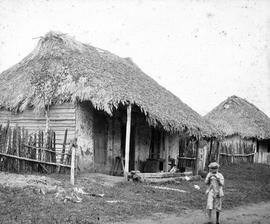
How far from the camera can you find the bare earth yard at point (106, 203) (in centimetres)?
669

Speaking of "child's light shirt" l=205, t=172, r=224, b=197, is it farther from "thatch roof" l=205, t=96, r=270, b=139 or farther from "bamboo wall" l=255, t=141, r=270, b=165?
"bamboo wall" l=255, t=141, r=270, b=165

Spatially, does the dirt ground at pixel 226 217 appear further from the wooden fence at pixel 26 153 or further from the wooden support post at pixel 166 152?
the wooden support post at pixel 166 152

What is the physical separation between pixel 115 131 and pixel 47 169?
4413 millimetres

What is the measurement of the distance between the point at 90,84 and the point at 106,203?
5.55 meters

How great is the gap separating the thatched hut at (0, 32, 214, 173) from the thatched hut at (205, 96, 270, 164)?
329 inches

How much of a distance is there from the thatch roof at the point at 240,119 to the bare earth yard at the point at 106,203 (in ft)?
48.8

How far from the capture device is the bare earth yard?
6691 millimetres

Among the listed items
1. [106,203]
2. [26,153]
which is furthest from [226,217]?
[26,153]

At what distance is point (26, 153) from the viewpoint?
10734 mm

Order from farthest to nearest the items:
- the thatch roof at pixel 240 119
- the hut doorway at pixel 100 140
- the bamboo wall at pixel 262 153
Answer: the bamboo wall at pixel 262 153 < the thatch roof at pixel 240 119 < the hut doorway at pixel 100 140

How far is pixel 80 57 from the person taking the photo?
14.3 meters

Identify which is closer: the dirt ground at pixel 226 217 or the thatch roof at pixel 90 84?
the dirt ground at pixel 226 217

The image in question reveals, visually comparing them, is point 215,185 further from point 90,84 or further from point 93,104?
point 90,84

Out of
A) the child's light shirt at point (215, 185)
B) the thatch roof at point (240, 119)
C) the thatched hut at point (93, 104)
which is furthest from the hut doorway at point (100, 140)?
the thatch roof at point (240, 119)
